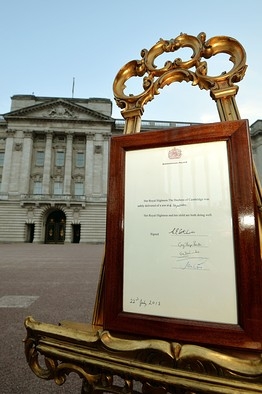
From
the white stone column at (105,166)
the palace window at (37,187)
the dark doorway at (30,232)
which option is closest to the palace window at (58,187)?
the palace window at (37,187)

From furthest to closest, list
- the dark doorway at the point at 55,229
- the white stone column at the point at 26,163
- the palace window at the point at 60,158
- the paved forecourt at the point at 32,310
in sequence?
the palace window at the point at 60,158 → the dark doorway at the point at 55,229 → the white stone column at the point at 26,163 → the paved forecourt at the point at 32,310

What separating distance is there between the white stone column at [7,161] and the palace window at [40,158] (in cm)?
315

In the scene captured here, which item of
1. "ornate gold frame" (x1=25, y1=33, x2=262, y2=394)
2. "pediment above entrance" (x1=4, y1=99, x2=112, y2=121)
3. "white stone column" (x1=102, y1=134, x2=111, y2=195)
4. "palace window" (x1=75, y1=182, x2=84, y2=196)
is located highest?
"pediment above entrance" (x1=4, y1=99, x2=112, y2=121)

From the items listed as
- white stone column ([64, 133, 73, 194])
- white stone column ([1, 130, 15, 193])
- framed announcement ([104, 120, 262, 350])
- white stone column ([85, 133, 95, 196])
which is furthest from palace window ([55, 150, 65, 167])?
framed announcement ([104, 120, 262, 350])

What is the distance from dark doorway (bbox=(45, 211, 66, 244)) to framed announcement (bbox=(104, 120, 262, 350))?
105ft

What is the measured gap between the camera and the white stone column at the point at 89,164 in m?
31.3

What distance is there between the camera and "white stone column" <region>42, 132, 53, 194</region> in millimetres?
31156

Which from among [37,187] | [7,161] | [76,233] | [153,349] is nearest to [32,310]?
[153,349]

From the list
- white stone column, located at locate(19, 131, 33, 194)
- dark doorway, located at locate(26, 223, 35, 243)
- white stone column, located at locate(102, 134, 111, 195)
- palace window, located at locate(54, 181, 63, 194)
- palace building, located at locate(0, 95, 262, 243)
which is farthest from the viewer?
palace window, located at locate(54, 181, 63, 194)

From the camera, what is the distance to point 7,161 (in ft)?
102

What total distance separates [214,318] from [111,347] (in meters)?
0.40
